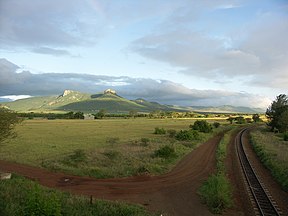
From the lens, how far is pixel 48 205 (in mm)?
11477

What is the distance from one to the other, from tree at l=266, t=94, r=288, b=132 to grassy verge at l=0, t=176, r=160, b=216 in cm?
6995

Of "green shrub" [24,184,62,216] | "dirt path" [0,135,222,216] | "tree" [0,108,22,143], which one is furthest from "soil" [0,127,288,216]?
"green shrub" [24,184,62,216]

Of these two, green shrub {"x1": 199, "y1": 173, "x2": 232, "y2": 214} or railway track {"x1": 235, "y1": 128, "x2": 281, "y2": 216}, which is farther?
green shrub {"x1": 199, "y1": 173, "x2": 232, "y2": 214}

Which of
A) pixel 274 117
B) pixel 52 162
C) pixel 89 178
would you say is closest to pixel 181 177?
pixel 89 178

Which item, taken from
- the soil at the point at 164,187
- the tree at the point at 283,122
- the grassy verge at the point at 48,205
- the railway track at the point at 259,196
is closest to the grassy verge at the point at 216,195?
the soil at the point at 164,187

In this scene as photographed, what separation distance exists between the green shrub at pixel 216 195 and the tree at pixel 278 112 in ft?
204

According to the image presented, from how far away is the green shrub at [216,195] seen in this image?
658 inches

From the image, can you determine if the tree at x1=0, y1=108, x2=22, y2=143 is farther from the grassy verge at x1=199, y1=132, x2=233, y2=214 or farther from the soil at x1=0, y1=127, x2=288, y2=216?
the grassy verge at x1=199, y1=132, x2=233, y2=214

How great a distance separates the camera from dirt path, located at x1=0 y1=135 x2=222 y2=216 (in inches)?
680

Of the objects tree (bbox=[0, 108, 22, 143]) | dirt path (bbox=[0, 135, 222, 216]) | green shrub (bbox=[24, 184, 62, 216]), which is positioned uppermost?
tree (bbox=[0, 108, 22, 143])

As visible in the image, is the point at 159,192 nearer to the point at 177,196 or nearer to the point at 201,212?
the point at 177,196

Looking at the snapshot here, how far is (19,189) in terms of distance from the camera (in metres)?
16.9

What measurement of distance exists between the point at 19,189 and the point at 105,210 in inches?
234

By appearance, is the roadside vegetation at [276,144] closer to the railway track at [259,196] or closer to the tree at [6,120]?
the railway track at [259,196]
